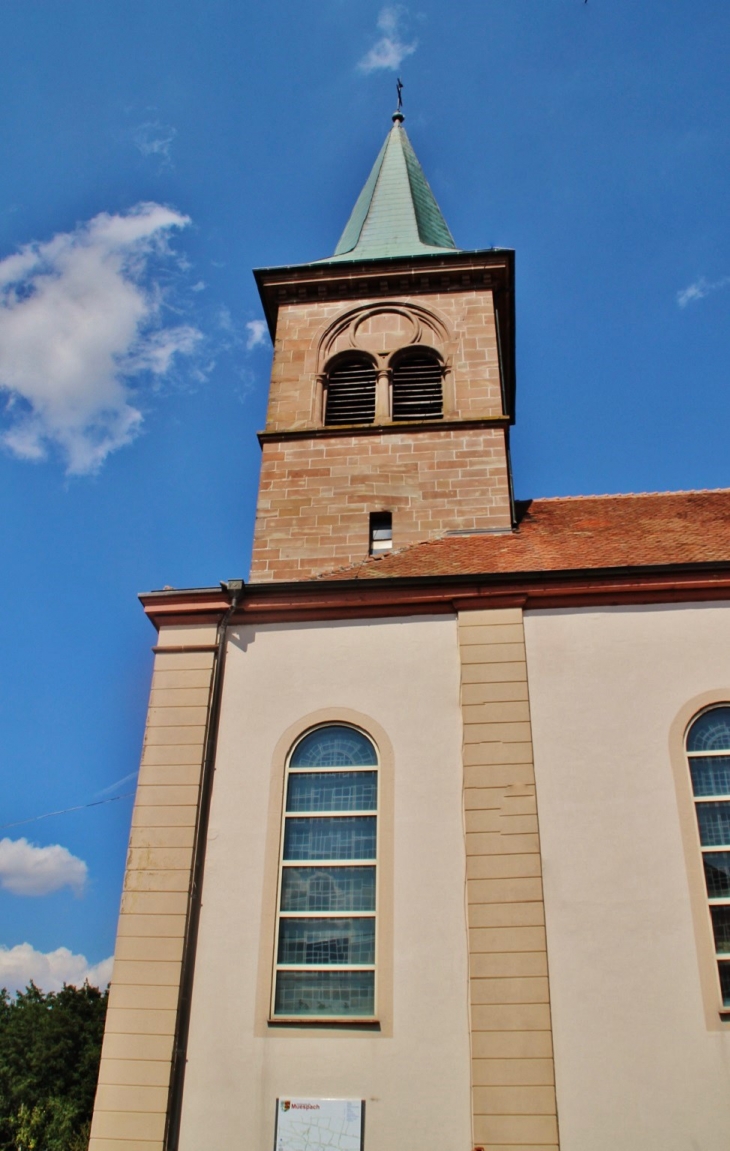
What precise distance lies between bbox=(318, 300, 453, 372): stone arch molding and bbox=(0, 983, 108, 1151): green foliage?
33457mm

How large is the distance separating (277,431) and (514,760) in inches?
340

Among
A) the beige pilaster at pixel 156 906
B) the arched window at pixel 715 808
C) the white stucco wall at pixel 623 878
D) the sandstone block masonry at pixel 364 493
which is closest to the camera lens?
the white stucco wall at pixel 623 878

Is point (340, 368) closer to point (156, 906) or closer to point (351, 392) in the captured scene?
point (351, 392)

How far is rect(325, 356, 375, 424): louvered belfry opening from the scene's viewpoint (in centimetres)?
1781

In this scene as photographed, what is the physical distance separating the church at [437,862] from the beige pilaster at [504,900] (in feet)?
0.08

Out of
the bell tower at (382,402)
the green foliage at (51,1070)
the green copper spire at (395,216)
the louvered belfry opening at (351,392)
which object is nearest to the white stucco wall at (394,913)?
the bell tower at (382,402)

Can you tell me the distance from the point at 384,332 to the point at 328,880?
37.6 ft

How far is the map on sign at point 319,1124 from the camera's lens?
9.12m

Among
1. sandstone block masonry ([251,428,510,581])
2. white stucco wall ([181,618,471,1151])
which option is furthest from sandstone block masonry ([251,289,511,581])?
white stucco wall ([181,618,471,1151])

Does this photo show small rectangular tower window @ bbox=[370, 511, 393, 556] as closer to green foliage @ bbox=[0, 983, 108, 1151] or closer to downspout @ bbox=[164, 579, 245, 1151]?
downspout @ bbox=[164, 579, 245, 1151]

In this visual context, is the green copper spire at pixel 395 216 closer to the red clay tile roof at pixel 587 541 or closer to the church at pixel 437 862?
the red clay tile roof at pixel 587 541

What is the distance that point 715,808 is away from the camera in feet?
34.1

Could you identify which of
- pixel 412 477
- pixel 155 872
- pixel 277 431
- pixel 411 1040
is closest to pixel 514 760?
pixel 411 1040

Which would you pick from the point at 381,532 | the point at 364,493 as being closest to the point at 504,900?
the point at 381,532
